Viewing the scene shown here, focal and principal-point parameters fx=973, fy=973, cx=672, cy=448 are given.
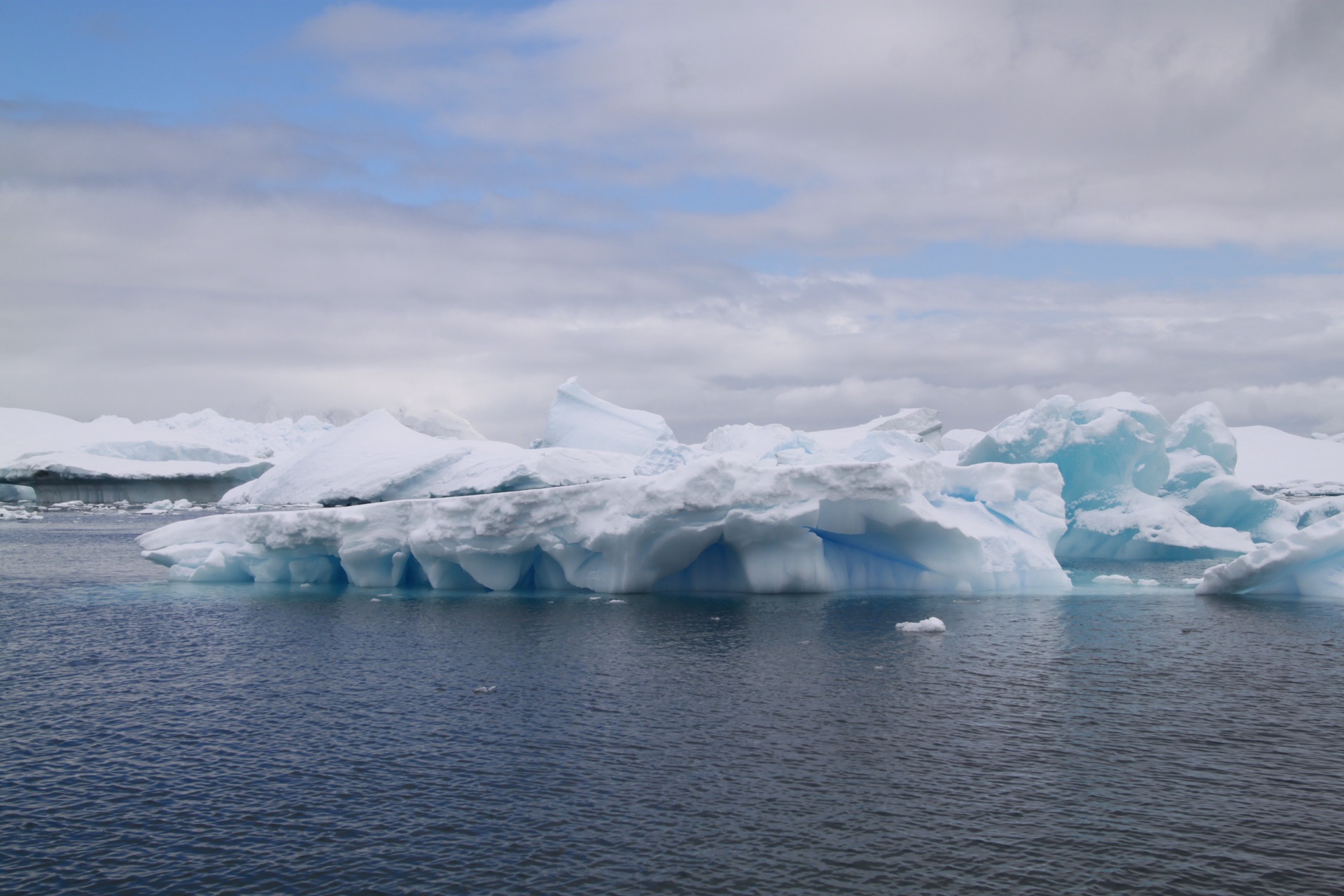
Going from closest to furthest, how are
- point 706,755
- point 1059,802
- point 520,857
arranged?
point 520,857 → point 1059,802 → point 706,755

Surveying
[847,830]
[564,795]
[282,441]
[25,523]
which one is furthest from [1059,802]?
[282,441]

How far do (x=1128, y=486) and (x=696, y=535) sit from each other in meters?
23.7

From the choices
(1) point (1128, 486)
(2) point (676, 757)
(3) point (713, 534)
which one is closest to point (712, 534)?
(3) point (713, 534)

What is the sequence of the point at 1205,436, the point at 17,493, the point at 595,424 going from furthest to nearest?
the point at 17,493 < the point at 595,424 < the point at 1205,436

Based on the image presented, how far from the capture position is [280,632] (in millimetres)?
21375

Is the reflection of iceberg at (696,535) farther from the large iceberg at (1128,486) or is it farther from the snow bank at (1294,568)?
the large iceberg at (1128,486)

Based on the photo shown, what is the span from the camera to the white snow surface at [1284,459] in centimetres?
8406

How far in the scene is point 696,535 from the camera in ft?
86.4

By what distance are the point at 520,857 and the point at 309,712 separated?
21.2ft

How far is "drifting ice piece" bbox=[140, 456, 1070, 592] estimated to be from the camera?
25266 millimetres

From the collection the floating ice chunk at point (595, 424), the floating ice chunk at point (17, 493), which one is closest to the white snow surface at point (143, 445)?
the floating ice chunk at point (17, 493)

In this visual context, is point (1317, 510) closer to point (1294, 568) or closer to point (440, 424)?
point (1294, 568)

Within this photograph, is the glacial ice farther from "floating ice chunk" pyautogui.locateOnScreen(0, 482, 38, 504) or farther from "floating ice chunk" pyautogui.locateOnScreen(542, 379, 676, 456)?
"floating ice chunk" pyautogui.locateOnScreen(0, 482, 38, 504)

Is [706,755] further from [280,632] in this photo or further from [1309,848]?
[280,632]
